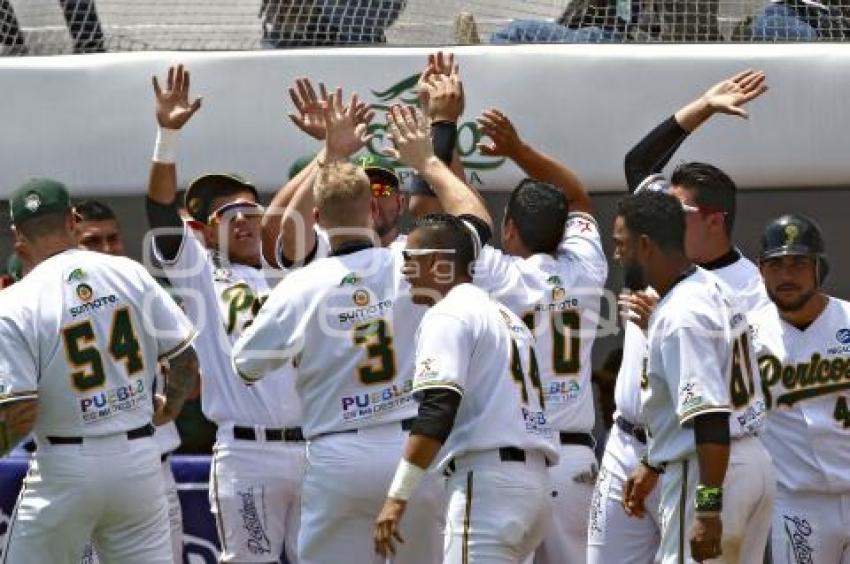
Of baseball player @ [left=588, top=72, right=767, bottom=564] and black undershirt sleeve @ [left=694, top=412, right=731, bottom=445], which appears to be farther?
baseball player @ [left=588, top=72, right=767, bottom=564]

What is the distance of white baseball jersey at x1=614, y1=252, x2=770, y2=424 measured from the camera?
6.44 m

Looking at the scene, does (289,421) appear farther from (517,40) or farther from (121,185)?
(517,40)

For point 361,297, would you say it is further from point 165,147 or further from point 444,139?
point 165,147

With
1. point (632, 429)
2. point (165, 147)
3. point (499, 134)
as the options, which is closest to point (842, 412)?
point (632, 429)

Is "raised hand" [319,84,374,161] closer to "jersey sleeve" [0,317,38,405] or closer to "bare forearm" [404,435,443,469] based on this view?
"jersey sleeve" [0,317,38,405]

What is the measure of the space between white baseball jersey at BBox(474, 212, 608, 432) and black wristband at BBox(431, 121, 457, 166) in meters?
0.46

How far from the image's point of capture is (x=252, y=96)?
8.24 metres

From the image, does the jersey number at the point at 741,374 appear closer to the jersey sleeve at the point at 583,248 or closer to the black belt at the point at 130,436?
the jersey sleeve at the point at 583,248

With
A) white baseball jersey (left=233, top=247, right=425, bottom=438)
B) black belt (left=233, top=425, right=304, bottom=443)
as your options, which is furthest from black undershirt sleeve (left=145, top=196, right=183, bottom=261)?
black belt (left=233, top=425, right=304, bottom=443)

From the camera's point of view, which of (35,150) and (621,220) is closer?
(621,220)

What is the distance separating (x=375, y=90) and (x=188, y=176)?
2.95 feet

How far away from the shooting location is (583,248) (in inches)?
273

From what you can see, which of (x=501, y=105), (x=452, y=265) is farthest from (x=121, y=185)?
(x=452, y=265)

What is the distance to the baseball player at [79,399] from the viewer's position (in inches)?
243
